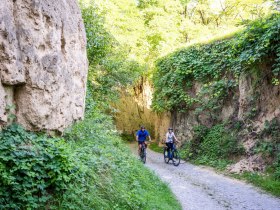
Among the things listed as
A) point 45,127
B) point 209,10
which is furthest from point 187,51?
point 45,127

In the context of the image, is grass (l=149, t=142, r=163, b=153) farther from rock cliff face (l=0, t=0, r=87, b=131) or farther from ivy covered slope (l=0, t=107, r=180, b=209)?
ivy covered slope (l=0, t=107, r=180, b=209)

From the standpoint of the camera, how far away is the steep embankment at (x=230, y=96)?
10.6 m

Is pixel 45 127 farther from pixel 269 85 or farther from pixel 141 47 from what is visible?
pixel 141 47

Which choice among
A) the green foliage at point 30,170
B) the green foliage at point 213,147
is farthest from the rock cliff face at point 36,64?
the green foliage at point 213,147

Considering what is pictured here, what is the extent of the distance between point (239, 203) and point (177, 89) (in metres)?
10.6

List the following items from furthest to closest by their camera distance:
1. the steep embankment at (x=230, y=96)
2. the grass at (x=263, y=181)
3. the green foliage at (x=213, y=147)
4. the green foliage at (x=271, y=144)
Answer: the green foliage at (x=213, y=147) → the steep embankment at (x=230, y=96) → the green foliage at (x=271, y=144) → the grass at (x=263, y=181)

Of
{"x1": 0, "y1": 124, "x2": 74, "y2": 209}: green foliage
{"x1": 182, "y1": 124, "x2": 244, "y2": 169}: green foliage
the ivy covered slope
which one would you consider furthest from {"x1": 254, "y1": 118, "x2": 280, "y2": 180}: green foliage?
{"x1": 0, "y1": 124, "x2": 74, "y2": 209}: green foliage

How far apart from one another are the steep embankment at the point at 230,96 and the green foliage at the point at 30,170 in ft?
22.8

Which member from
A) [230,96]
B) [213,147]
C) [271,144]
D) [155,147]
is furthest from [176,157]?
[155,147]

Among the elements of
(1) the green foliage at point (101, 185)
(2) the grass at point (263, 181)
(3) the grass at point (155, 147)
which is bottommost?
(3) the grass at point (155, 147)

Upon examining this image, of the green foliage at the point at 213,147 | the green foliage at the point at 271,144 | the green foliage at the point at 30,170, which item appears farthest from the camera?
the green foliage at the point at 213,147

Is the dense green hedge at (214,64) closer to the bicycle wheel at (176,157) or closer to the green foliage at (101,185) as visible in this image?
the bicycle wheel at (176,157)

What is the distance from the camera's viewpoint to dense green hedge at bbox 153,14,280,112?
421 inches

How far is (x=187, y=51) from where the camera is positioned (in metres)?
17.2
